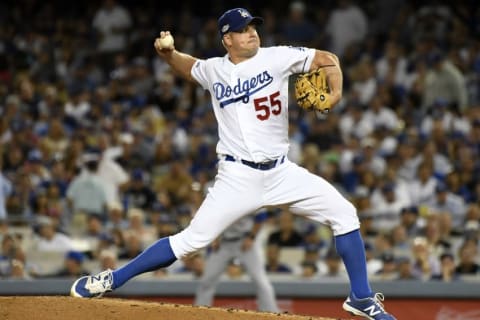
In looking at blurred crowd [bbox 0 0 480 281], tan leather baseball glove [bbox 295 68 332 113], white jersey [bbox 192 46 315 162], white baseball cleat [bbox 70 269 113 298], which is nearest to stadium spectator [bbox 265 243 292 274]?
blurred crowd [bbox 0 0 480 281]

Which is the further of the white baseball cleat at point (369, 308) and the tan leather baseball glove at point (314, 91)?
the white baseball cleat at point (369, 308)

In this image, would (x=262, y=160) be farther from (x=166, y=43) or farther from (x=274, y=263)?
(x=274, y=263)

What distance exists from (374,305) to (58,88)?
940cm

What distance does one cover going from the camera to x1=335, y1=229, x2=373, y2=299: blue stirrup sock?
6383 millimetres

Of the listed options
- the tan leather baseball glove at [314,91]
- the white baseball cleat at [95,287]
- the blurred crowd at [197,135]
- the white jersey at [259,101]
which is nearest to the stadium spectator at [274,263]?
the blurred crowd at [197,135]

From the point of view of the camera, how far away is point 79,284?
661cm

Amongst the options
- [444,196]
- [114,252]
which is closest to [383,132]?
[444,196]

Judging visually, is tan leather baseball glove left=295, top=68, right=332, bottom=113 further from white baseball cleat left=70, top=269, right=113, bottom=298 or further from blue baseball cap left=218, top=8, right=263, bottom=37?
white baseball cleat left=70, top=269, right=113, bottom=298

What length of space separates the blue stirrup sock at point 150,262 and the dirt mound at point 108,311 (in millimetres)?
137

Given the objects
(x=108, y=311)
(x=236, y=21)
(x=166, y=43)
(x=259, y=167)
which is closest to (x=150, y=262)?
(x=108, y=311)

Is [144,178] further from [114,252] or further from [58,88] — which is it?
[58,88]

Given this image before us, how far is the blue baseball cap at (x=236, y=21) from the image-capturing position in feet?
20.9

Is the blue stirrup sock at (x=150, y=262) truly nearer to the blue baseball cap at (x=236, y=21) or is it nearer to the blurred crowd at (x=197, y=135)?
the blue baseball cap at (x=236, y=21)

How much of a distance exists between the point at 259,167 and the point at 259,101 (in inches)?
12.9
